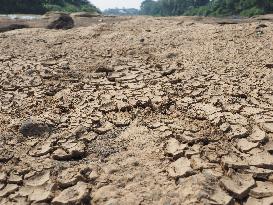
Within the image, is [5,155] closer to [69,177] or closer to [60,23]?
[69,177]

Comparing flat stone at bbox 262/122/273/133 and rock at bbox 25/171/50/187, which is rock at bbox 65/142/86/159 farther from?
flat stone at bbox 262/122/273/133

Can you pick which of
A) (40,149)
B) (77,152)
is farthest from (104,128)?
(40,149)

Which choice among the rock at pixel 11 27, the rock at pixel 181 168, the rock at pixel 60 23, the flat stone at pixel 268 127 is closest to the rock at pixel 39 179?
the rock at pixel 181 168

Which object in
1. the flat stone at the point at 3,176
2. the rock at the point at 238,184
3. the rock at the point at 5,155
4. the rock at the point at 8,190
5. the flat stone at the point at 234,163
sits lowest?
the rock at the point at 8,190

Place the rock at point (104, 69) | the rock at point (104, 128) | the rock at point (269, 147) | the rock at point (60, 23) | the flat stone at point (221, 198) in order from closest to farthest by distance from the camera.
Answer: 1. the flat stone at point (221, 198)
2. the rock at point (269, 147)
3. the rock at point (104, 128)
4. the rock at point (104, 69)
5. the rock at point (60, 23)

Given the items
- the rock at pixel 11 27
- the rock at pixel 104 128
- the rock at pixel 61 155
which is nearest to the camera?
the rock at pixel 61 155

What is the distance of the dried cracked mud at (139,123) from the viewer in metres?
2.60

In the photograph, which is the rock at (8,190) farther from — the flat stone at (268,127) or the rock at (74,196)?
the flat stone at (268,127)

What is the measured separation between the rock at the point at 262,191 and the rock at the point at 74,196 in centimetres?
98

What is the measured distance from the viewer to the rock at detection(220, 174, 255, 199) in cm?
246

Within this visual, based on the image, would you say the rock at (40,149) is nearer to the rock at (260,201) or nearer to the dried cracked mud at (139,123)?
the dried cracked mud at (139,123)

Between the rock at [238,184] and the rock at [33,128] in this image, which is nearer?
the rock at [238,184]

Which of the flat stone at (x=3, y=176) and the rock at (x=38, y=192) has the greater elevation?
the flat stone at (x=3, y=176)

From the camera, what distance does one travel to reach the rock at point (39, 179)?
2750 mm
